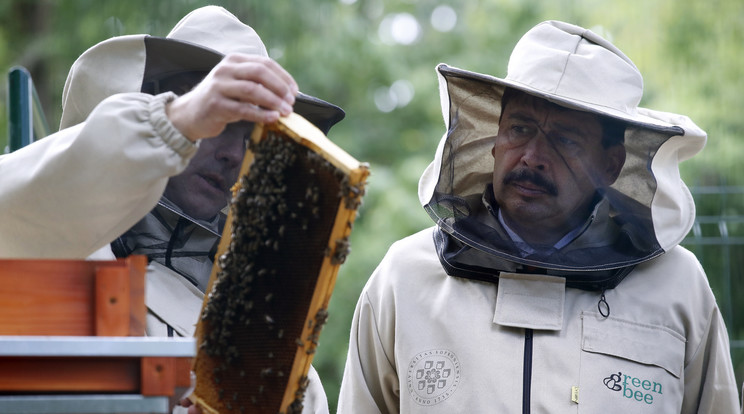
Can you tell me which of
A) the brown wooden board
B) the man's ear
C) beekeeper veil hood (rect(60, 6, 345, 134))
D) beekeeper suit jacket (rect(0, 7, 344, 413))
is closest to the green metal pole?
beekeeper veil hood (rect(60, 6, 345, 134))

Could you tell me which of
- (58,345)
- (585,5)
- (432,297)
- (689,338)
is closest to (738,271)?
(689,338)

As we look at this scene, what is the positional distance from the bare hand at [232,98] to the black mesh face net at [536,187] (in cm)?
112

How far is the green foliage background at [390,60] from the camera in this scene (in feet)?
26.0

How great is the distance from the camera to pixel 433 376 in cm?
277

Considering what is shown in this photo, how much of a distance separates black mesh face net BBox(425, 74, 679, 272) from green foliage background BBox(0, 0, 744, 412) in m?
3.80

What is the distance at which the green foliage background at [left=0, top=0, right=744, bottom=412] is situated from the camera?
26.0 feet

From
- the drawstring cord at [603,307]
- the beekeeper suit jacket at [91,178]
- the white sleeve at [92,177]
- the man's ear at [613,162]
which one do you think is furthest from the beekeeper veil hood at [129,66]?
the drawstring cord at [603,307]

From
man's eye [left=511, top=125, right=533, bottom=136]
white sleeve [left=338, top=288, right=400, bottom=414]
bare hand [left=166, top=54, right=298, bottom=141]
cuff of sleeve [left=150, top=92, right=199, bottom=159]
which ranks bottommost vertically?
white sleeve [left=338, top=288, right=400, bottom=414]

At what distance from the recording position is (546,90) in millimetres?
2887

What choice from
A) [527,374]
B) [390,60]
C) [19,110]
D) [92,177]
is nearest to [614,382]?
[527,374]

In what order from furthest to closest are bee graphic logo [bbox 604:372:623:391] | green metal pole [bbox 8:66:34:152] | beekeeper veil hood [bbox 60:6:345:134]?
green metal pole [bbox 8:66:34:152], bee graphic logo [bbox 604:372:623:391], beekeeper veil hood [bbox 60:6:345:134]

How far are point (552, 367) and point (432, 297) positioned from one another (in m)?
0.45

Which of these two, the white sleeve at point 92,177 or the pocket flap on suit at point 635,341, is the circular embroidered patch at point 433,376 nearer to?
the pocket flap on suit at point 635,341

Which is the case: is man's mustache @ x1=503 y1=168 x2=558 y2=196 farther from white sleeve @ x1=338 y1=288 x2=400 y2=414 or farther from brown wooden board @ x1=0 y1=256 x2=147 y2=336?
brown wooden board @ x1=0 y1=256 x2=147 y2=336
